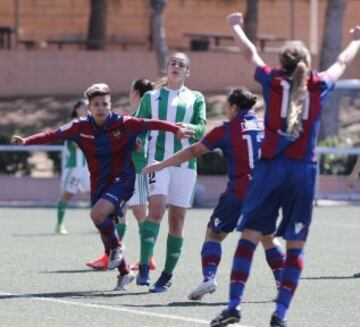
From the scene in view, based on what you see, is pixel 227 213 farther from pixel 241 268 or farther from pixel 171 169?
pixel 241 268

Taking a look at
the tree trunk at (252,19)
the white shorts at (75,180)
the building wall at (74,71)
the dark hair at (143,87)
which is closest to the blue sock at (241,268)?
the dark hair at (143,87)

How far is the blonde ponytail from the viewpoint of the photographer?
29.8 feet

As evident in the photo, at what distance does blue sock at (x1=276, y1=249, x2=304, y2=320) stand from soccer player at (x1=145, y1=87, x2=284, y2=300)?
136 centimetres

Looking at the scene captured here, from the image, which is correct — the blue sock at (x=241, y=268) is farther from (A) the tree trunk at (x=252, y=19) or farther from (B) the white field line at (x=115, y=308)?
(A) the tree trunk at (x=252, y=19)

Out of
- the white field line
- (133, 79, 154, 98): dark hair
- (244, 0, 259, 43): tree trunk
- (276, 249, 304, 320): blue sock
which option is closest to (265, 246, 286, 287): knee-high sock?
the white field line

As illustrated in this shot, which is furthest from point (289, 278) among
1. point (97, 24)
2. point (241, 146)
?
point (97, 24)

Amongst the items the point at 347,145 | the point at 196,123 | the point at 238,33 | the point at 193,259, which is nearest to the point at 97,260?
the point at 193,259

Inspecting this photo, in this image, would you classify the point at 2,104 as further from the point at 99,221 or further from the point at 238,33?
the point at 238,33

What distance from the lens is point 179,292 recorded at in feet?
38.2

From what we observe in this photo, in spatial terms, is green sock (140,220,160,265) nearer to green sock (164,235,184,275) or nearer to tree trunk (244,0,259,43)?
green sock (164,235,184,275)

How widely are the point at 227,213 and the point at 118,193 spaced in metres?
1.20

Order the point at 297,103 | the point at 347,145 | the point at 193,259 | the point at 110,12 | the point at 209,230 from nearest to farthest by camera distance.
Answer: the point at 297,103, the point at 209,230, the point at 193,259, the point at 347,145, the point at 110,12

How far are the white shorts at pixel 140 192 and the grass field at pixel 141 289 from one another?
2.52 ft

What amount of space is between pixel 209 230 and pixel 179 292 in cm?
71
